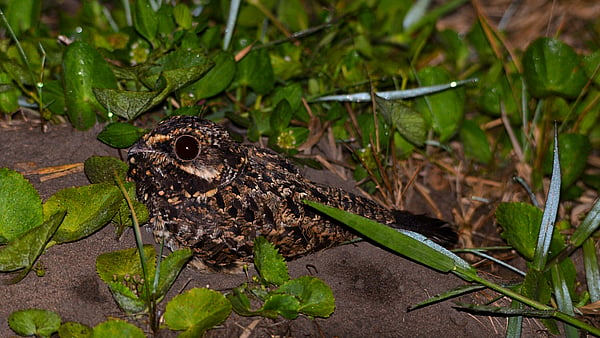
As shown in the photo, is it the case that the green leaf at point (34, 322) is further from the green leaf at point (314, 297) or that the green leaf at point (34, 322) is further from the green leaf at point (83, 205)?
the green leaf at point (314, 297)

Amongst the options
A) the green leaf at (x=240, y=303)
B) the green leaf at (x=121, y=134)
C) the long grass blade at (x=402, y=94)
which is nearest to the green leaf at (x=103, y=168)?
the green leaf at (x=121, y=134)

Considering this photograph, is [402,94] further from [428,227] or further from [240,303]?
[240,303]

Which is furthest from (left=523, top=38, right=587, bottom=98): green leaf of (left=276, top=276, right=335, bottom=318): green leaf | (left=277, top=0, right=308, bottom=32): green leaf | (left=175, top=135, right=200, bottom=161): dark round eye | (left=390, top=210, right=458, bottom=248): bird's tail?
(left=175, top=135, right=200, bottom=161): dark round eye

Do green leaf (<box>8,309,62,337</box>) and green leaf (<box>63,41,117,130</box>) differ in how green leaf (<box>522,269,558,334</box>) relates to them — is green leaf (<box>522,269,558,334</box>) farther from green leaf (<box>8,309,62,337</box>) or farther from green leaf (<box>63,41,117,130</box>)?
green leaf (<box>63,41,117,130</box>)

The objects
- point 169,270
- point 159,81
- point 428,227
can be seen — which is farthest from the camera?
point 428,227

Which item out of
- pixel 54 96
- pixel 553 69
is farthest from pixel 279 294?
pixel 553 69
